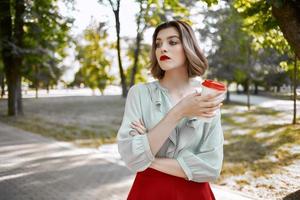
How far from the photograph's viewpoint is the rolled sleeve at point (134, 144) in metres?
1.79

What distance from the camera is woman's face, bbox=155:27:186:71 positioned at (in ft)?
6.39

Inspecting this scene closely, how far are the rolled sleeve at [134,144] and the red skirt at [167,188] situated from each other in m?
0.13

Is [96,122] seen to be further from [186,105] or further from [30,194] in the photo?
[186,105]

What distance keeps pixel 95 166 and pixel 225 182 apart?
8.92ft

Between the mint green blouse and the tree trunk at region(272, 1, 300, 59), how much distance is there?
296 cm

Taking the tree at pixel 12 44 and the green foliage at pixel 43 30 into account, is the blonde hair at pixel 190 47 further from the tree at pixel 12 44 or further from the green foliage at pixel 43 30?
the tree at pixel 12 44

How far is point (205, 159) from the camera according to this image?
6.08 ft

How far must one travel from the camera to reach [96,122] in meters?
15.7

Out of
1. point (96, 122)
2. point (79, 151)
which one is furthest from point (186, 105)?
point (96, 122)

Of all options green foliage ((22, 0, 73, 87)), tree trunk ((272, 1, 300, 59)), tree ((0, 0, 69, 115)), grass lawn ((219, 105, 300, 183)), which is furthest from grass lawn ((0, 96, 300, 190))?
green foliage ((22, 0, 73, 87))

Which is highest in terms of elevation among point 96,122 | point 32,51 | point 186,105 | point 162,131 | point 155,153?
point 32,51

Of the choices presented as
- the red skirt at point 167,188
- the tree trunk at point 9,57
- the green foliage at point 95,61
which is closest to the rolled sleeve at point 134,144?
the red skirt at point 167,188

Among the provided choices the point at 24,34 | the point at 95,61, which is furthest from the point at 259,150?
the point at 95,61

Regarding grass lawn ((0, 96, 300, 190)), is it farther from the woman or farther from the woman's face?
the woman's face
